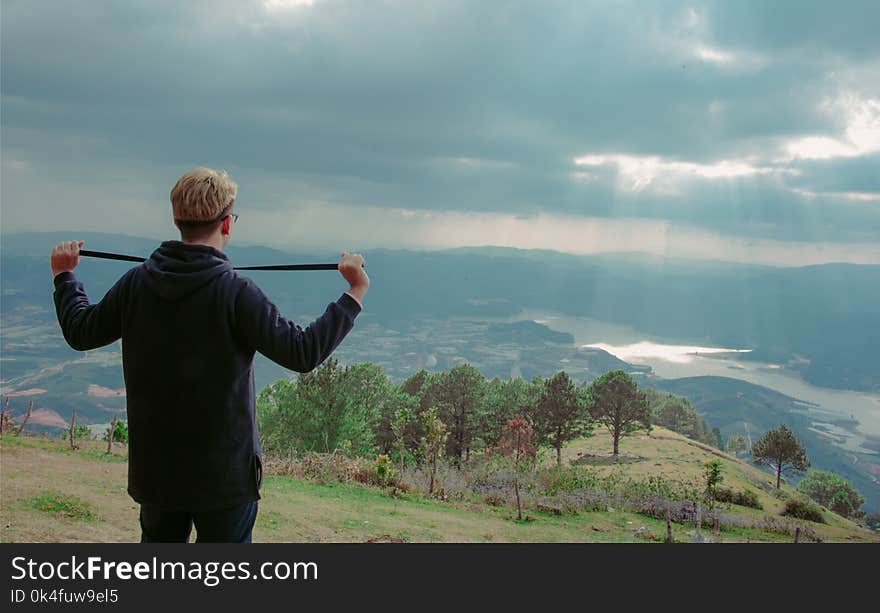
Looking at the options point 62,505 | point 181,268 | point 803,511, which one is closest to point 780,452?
point 803,511

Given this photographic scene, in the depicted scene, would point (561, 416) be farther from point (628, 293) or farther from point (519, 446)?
point (628, 293)

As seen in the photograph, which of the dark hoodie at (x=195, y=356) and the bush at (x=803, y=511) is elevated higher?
the dark hoodie at (x=195, y=356)

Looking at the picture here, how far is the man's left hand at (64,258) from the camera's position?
5.20 feet

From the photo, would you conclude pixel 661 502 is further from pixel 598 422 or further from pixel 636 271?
pixel 636 271

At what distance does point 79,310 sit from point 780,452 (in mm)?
16538

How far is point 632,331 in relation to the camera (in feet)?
299

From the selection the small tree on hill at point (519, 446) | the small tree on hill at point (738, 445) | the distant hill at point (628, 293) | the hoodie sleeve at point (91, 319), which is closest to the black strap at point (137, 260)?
the hoodie sleeve at point (91, 319)

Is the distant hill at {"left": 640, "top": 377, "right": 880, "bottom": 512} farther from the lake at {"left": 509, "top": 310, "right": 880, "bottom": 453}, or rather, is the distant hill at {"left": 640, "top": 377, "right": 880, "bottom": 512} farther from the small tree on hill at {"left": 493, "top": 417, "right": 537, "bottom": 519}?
the small tree on hill at {"left": 493, "top": 417, "right": 537, "bottom": 519}

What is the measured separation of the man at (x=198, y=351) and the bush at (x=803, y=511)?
10.9 m

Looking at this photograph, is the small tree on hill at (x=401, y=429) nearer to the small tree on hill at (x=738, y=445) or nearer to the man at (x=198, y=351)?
the man at (x=198, y=351)

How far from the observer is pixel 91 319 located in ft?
4.52

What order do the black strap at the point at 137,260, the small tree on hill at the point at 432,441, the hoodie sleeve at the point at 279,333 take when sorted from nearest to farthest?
the hoodie sleeve at the point at 279,333 < the black strap at the point at 137,260 < the small tree on hill at the point at 432,441

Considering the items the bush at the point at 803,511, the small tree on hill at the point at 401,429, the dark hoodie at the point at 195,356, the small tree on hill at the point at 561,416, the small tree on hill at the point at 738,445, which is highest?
the dark hoodie at the point at 195,356

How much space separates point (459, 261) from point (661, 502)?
384 feet
